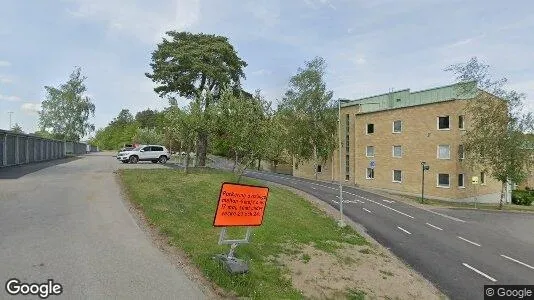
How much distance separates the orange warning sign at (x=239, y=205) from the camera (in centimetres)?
761

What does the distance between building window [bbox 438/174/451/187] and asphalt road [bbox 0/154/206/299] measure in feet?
114

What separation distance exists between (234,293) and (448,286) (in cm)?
846

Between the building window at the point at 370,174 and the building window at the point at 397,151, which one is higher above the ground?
the building window at the point at 397,151

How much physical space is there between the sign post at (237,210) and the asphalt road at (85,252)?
1016 millimetres

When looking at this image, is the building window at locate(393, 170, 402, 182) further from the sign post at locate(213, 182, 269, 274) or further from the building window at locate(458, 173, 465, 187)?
the sign post at locate(213, 182, 269, 274)

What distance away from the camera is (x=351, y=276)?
34.2 feet

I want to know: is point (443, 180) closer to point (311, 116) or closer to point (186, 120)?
point (311, 116)

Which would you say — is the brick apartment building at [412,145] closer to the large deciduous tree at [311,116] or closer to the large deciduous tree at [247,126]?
the large deciduous tree at [311,116]

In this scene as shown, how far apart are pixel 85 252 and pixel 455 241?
1750cm

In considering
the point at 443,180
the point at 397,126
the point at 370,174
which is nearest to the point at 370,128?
the point at 397,126

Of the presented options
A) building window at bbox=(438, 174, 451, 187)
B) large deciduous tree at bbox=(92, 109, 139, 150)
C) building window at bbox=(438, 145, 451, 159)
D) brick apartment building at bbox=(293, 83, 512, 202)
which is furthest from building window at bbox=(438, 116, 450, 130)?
large deciduous tree at bbox=(92, 109, 139, 150)

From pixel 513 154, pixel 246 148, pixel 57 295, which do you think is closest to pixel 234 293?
pixel 57 295

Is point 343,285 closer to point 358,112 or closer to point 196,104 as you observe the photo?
point 196,104

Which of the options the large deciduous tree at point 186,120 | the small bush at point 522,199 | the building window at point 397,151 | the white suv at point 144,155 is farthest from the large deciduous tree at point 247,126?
the small bush at point 522,199
